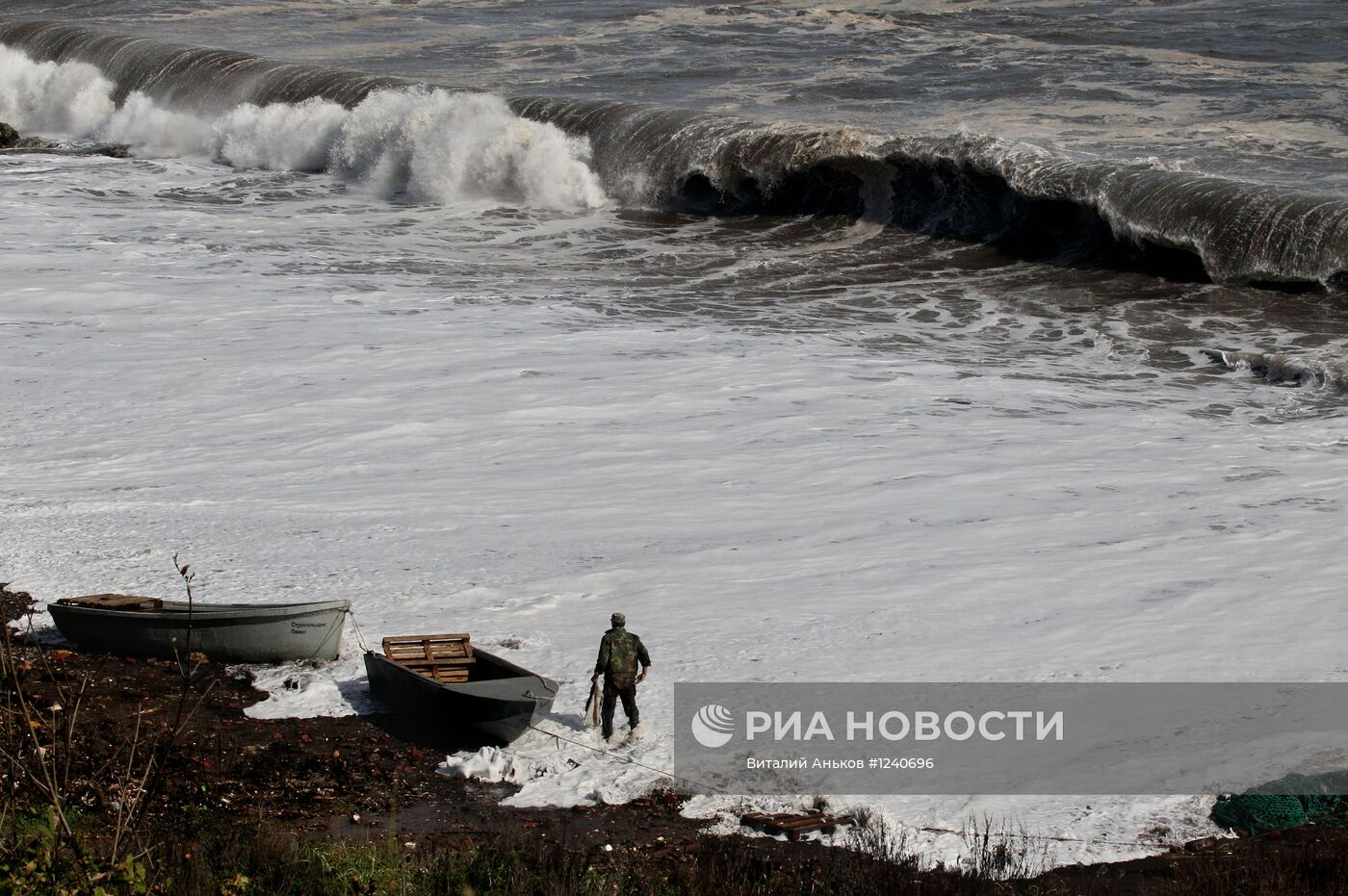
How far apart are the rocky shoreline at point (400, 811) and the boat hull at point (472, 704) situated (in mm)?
194

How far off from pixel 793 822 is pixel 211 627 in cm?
421

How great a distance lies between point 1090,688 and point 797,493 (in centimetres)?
409

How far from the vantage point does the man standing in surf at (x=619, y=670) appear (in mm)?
8930

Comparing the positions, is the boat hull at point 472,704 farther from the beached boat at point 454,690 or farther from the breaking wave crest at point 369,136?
the breaking wave crest at point 369,136

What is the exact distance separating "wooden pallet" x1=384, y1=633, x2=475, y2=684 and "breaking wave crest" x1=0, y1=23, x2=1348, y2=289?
49.4 feet

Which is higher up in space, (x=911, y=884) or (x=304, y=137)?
(x=304, y=137)

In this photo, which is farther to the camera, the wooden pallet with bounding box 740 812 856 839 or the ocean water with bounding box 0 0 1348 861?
the ocean water with bounding box 0 0 1348 861

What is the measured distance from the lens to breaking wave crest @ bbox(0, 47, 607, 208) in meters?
29.1

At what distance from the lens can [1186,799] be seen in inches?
319

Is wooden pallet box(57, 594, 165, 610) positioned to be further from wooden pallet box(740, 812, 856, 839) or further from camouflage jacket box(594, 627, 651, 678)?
wooden pallet box(740, 812, 856, 839)

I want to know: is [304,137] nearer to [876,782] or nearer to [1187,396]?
[1187,396]

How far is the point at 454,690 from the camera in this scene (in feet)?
29.2

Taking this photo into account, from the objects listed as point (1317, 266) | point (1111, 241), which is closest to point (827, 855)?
point (1317, 266)

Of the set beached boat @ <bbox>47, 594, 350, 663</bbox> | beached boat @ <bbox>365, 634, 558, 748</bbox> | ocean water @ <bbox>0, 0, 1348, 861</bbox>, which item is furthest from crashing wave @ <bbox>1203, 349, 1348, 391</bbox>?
beached boat @ <bbox>47, 594, 350, 663</bbox>
